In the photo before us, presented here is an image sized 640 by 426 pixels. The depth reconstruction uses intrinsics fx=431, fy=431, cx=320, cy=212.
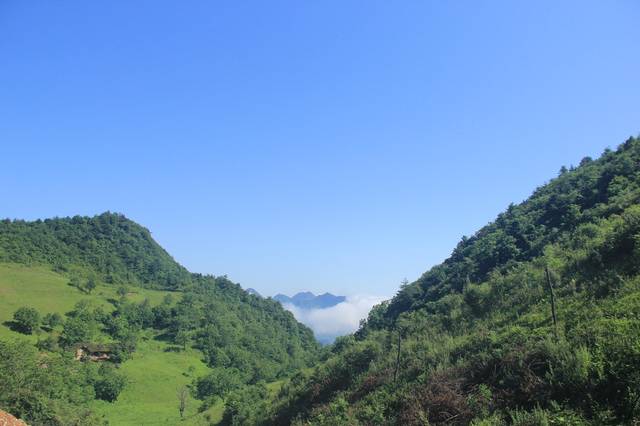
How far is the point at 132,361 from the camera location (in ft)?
338

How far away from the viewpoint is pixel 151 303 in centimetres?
14762

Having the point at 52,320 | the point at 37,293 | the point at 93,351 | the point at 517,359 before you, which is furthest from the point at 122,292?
the point at 517,359

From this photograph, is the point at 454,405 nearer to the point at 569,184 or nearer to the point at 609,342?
the point at 609,342

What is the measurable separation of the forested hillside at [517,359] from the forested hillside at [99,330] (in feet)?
126

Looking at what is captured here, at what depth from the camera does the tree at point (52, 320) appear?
100863 mm

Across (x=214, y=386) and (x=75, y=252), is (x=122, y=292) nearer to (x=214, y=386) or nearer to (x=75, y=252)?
(x=75, y=252)

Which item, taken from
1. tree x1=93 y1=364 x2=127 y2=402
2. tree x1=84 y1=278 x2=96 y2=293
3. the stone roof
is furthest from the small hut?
the stone roof

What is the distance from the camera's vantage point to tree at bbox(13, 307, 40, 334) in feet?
306

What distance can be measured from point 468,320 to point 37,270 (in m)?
142

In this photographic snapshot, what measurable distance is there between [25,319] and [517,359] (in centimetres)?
10497

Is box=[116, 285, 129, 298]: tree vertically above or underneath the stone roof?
above

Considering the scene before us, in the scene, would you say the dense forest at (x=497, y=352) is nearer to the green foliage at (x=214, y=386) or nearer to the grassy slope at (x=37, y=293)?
the green foliage at (x=214, y=386)

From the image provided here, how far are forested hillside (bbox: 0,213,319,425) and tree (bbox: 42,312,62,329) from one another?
0.22 m

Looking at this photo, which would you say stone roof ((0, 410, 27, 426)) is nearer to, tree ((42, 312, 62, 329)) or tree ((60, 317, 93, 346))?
tree ((60, 317, 93, 346))
